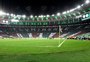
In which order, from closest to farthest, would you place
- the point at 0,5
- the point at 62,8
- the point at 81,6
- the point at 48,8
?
the point at 81,6 < the point at 0,5 < the point at 62,8 < the point at 48,8

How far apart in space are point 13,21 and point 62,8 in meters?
33.3

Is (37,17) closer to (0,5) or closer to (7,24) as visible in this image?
(7,24)

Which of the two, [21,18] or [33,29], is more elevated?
[21,18]

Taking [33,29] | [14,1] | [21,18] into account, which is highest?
[14,1]

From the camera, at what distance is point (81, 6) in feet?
255

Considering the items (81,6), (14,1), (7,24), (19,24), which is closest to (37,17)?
(19,24)

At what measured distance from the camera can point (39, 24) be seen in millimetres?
107562

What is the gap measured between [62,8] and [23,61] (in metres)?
81.1

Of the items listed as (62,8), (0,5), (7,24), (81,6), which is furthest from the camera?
(7,24)

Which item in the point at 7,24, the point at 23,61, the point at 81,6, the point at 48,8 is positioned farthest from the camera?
the point at 7,24

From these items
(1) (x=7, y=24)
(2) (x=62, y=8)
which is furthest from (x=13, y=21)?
(2) (x=62, y=8)

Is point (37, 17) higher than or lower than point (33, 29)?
higher

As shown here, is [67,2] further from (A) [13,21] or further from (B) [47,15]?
(A) [13,21]

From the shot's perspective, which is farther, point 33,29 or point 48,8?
point 33,29
